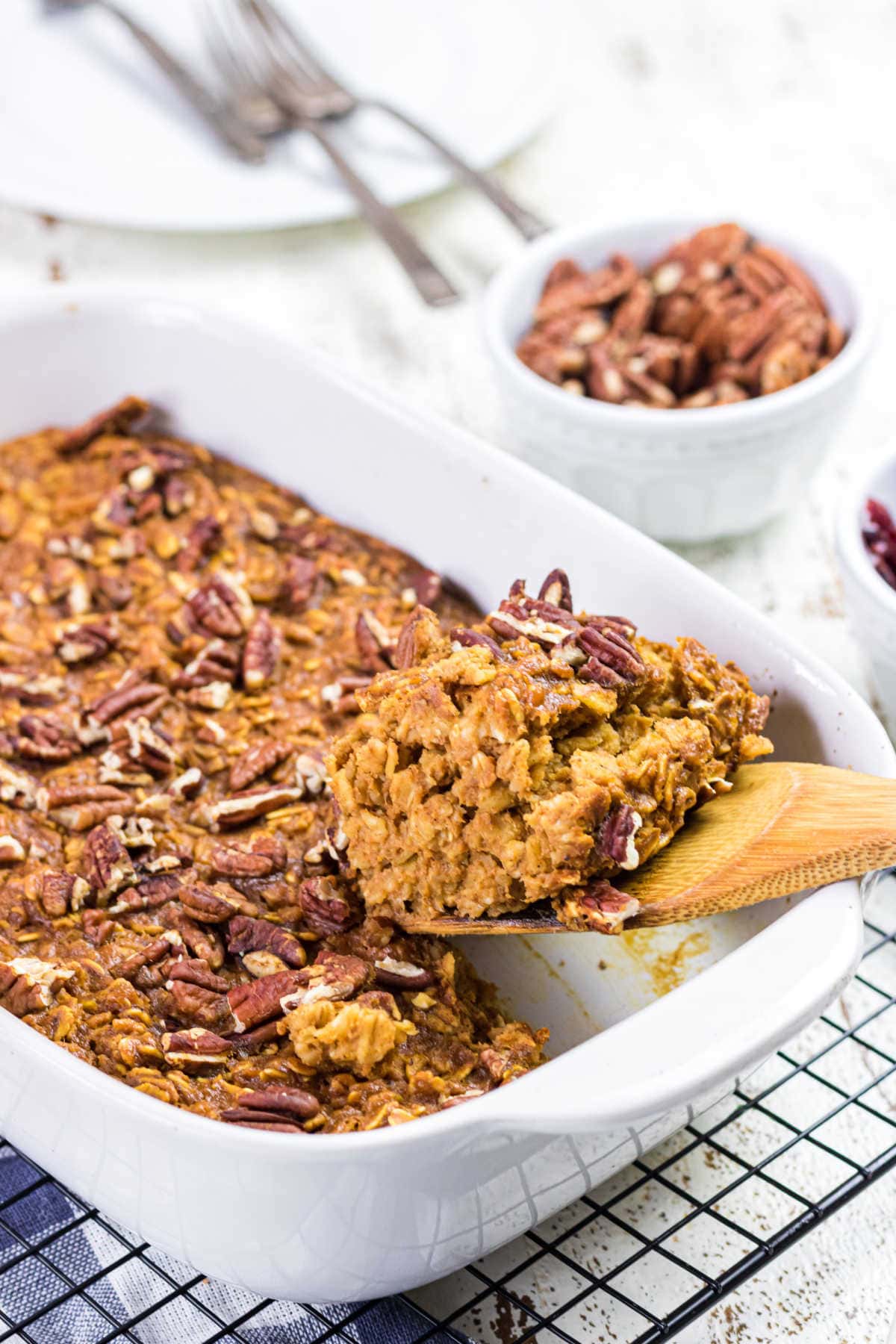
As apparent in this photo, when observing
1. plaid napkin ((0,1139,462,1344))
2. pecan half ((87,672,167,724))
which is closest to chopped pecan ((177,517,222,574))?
pecan half ((87,672,167,724))

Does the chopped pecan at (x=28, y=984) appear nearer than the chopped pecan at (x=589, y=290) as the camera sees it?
Yes

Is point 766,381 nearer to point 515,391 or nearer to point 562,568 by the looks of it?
point 515,391

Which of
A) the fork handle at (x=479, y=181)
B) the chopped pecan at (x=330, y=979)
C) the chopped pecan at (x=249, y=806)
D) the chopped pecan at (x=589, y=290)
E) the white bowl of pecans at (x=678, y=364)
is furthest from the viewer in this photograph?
the fork handle at (x=479, y=181)

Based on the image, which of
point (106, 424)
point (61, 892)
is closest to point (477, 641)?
point (61, 892)

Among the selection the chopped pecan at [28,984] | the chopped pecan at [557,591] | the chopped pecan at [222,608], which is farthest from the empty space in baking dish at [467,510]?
the chopped pecan at [28,984]

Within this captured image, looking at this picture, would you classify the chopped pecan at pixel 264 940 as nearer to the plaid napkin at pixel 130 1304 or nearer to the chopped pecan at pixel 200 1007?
the chopped pecan at pixel 200 1007

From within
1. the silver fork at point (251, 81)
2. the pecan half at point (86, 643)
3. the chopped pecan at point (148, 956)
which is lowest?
the pecan half at point (86, 643)

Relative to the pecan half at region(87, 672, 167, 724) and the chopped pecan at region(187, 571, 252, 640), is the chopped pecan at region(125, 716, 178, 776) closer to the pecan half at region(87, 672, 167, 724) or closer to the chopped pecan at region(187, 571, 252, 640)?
the pecan half at region(87, 672, 167, 724)
